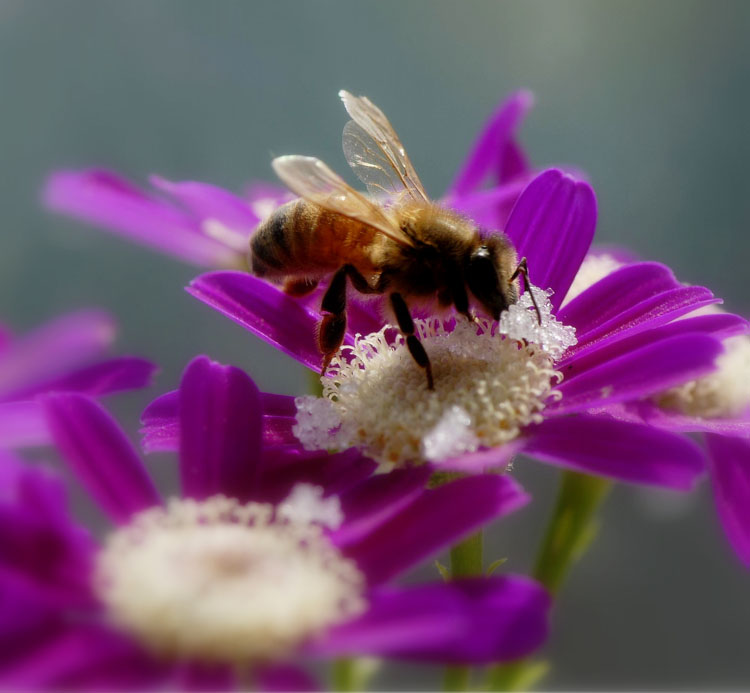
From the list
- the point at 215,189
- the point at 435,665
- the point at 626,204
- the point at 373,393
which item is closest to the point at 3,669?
the point at 435,665

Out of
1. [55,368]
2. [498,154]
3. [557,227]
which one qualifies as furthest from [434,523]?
[498,154]

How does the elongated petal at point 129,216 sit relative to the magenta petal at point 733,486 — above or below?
above

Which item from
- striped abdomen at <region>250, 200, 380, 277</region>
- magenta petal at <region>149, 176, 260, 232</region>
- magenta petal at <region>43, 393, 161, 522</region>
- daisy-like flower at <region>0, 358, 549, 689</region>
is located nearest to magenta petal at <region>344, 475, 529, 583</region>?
daisy-like flower at <region>0, 358, 549, 689</region>

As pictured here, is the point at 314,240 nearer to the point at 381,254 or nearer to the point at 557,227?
the point at 381,254

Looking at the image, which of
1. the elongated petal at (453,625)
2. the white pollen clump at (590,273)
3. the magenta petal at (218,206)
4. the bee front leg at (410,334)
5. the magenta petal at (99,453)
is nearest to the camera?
the elongated petal at (453,625)

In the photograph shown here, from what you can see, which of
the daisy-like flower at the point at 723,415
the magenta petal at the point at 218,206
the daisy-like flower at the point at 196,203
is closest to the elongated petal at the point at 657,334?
the daisy-like flower at the point at 723,415

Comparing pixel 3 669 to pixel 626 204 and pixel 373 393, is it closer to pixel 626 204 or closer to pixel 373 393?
pixel 373 393

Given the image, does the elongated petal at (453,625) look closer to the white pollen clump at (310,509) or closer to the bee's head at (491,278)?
the white pollen clump at (310,509)
